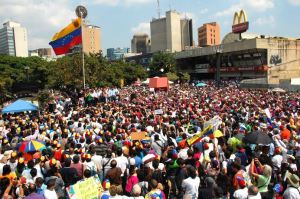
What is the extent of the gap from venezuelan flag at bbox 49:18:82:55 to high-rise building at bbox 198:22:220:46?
449 feet

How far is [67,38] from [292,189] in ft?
67.0

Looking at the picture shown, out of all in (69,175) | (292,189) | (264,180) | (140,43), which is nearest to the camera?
(292,189)

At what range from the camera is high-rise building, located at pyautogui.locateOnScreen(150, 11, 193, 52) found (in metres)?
130

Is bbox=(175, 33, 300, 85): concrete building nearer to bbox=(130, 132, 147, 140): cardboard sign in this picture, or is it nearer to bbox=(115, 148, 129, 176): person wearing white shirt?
bbox=(130, 132, 147, 140): cardboard sign

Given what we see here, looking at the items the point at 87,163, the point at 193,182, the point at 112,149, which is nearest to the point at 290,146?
the point at 193,182

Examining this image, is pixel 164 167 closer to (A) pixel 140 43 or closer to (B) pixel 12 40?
(A) pixel 140 43

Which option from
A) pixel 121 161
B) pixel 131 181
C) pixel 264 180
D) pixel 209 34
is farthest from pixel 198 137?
pixel 209 34

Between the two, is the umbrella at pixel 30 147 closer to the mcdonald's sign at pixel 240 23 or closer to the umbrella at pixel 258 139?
the umbrella at pixel 258 139

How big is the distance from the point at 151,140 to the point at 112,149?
171 centimetres

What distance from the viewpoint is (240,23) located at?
57.3 meters

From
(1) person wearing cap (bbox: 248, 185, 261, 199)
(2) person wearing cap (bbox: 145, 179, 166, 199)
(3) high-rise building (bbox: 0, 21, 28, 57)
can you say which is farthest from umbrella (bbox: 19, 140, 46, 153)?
(3) high-rise building (bbox: 0, 21, 28, 57)

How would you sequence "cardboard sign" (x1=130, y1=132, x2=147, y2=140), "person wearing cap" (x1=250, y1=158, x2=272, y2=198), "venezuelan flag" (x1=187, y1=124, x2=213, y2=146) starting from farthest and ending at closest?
"cardboard sign" (x1=130, y1=132, x2=147, y2=140) < "venezuelan flag" (x1=187, y1=124, x2=213, y2=146) < "person wearing cap" (x1=250, y1=158, x2=272, y2=198)

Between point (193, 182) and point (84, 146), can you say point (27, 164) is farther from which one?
point (193, 182)

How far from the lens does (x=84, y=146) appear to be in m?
10.3
